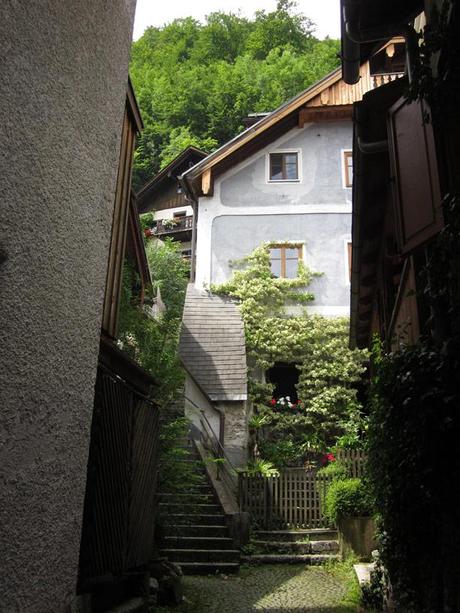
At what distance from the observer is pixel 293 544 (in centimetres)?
1023

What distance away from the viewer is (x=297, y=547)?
10211 millimetres

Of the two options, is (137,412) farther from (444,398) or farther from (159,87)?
(159,87)

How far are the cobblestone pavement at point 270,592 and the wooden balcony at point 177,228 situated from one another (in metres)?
26.1

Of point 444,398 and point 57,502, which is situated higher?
point 444,398

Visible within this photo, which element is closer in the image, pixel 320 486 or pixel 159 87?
pixel 320 486

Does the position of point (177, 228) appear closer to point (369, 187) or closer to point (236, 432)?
point (236, 432)

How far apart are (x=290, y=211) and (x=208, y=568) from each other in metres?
12.1

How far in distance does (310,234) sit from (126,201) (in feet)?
42.3

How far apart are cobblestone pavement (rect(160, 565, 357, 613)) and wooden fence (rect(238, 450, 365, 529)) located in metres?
1.64

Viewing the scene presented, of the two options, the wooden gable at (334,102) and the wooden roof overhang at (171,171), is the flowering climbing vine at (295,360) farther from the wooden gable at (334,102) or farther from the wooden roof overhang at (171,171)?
the wooden roof overhang at (171,171)

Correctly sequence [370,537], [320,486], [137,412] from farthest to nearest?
1. [320,486]
2. [370,537]
3. [137,412]

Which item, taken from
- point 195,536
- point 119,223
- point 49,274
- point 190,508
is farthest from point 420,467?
point 195,536

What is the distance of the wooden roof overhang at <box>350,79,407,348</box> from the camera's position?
6.59 metres

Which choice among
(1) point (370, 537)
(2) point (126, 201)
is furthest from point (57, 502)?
(1) point (370, 537)
